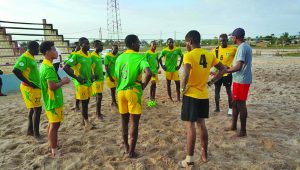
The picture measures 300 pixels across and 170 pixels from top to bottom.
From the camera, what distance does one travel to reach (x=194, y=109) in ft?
13.1

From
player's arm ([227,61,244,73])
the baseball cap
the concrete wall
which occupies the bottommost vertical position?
the concrete wall

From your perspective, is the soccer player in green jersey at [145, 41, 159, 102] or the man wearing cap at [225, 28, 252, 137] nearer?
the man wearing cap at [225, 28, 252, 137]

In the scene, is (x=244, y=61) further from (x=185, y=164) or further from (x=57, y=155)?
(x=57, y=155)

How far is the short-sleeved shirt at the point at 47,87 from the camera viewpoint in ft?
13.9

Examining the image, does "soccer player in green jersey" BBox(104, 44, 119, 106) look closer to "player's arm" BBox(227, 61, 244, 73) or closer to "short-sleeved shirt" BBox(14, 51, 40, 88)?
"short-sleeved shirt" BBox(14, 51, 40, 88)

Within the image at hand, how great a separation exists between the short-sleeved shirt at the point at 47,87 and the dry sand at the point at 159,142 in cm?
91

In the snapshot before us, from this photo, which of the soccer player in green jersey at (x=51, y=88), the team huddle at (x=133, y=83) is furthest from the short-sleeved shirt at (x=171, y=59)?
the soccer player in green jersey at (x=51, y=88)

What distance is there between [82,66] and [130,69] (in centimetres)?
188

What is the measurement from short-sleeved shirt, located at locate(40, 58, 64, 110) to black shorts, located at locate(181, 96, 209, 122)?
6.67 ft

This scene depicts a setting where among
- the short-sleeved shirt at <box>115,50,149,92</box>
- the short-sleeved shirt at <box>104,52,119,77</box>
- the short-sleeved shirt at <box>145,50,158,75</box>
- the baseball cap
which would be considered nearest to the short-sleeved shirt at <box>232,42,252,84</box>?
the baseball cap

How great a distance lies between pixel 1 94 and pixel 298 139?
972cm

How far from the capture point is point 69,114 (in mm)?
7234

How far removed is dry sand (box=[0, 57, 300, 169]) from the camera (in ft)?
14.0

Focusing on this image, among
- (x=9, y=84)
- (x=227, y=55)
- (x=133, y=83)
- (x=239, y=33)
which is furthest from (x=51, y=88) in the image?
(x=9, y=84)
